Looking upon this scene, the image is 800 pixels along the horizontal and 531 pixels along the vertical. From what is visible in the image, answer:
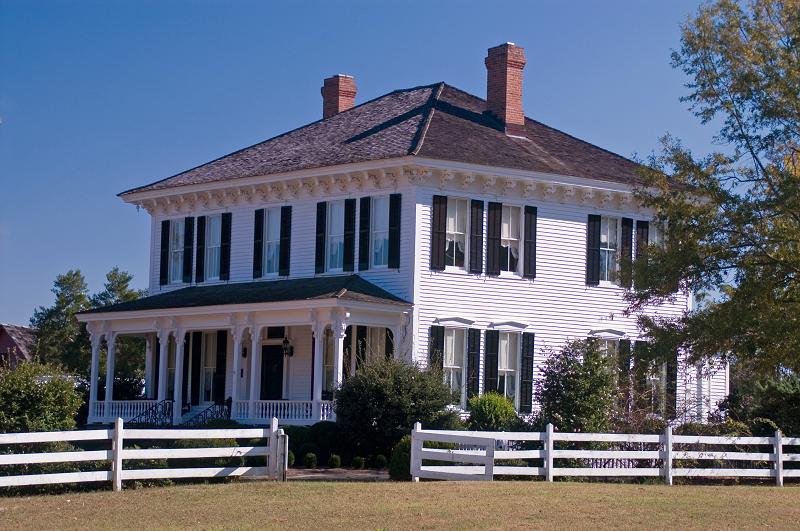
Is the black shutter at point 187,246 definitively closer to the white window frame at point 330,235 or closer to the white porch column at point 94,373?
the white porch column at point 94,373

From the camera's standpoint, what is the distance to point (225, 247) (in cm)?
3922

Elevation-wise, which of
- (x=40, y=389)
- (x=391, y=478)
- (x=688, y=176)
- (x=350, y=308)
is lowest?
(x=391, y=478)

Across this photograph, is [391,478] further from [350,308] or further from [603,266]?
[603,266]

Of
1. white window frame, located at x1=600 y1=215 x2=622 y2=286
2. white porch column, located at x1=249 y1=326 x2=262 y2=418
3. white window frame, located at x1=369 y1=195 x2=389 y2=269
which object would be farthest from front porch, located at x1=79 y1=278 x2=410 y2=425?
white window frame, located at x1=600 y1=215 x2=622 y2=286

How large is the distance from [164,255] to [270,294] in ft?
25.8

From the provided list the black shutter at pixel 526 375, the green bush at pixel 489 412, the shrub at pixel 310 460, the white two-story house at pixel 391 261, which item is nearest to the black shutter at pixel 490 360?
the white two-story house at pixel 391 261

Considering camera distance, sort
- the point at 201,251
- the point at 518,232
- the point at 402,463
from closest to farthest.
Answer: the point at 402,463 < the point at 518,232 < the point at 201,251

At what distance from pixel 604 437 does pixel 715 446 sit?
424 centimetres

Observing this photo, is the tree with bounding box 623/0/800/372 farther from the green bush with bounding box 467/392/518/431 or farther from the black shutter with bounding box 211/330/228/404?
the black shutter with bounding box 211/330/228/404

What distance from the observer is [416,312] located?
111 ft

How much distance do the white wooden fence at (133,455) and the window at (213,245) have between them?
1634 cm

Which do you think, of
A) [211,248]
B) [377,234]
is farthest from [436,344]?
[211,248]

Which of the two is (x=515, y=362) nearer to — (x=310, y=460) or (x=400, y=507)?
(x=310, y=460)

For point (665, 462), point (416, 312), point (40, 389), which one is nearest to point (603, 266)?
point (416, 312)
